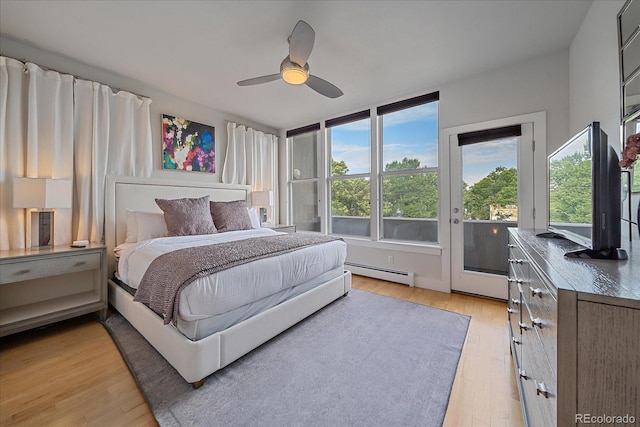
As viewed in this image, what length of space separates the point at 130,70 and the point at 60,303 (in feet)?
8.15

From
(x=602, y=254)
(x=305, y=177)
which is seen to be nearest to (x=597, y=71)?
(x=602, y=254)

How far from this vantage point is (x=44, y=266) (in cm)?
210

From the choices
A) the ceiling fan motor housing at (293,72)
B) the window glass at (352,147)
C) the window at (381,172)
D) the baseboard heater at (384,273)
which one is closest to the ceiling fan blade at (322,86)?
the ceiling fan motor housing at (293,72)

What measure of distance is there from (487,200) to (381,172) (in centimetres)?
144

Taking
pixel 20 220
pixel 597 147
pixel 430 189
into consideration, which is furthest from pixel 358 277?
pixel 20 220

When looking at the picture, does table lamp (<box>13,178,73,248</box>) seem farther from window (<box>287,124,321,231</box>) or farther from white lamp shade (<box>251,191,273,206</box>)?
window (<box>287,124,321,231</box>)

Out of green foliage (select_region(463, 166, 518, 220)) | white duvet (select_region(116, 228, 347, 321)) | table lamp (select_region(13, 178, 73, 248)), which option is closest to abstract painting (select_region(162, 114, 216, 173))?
table lamp (select_region(13, 178, 73, 248))

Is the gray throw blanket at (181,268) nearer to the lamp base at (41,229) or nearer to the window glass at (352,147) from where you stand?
the lamp base at (41,229)

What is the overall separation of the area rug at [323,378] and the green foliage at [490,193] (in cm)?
133

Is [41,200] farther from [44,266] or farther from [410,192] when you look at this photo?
[410,192]

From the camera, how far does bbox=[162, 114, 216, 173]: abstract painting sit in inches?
135

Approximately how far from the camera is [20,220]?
7.68 ft

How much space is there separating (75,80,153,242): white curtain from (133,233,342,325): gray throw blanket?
4.97 feet

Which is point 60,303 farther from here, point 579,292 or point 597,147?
point 597,147
